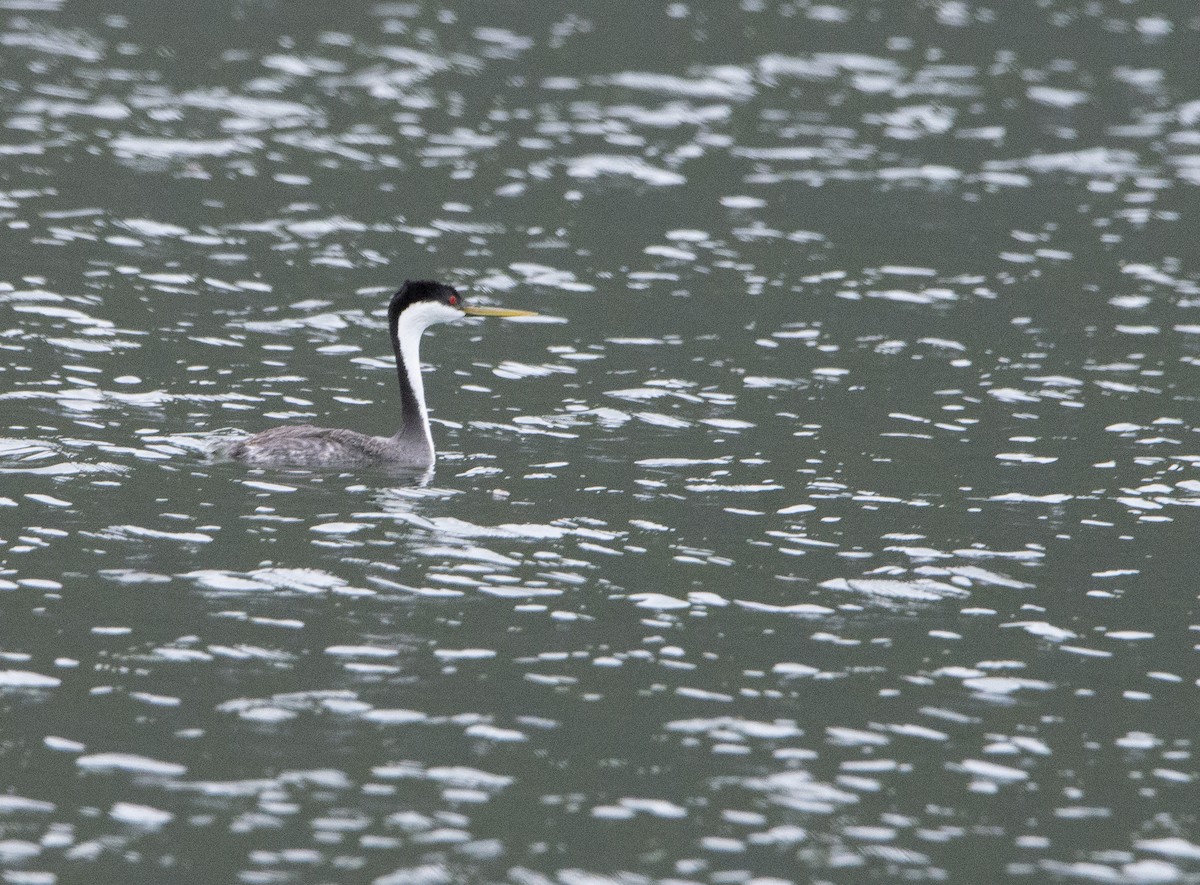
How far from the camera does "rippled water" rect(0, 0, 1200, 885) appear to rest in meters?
10.4

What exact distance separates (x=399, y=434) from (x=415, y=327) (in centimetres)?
118

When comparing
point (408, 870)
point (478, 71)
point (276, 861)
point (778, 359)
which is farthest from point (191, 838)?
point (478, 71)

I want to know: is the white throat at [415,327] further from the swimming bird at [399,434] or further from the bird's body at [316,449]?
the bird's body at [316,449]

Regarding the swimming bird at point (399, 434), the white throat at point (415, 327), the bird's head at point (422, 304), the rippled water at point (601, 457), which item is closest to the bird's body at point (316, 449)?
the swimming bird at point (399, 434)

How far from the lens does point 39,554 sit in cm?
1347

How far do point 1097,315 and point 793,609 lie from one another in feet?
32.3

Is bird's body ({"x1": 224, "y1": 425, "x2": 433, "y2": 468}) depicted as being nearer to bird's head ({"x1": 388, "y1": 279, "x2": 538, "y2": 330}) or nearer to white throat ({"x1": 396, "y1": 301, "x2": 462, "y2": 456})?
white throat ({"x1": 396, "y1": 301, "x2": 462, "y2": 456})

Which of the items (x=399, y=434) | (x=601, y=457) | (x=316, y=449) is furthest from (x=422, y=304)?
(x=601, y=457)

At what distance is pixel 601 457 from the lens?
16.6 m

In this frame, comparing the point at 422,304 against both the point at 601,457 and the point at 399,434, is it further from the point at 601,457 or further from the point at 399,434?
the point at 601,457

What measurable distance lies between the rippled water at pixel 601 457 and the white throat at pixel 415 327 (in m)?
0.74

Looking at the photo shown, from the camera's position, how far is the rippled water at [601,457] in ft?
34.2

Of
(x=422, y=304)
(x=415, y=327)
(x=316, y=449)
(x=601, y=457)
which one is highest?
(x=422, y=304)

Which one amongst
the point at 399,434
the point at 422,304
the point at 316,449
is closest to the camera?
the point at 316,449
